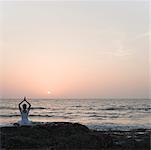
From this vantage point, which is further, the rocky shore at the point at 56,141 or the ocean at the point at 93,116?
the ocean at the point at 93,116

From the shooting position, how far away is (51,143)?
477 inches

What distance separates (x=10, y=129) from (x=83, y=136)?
389 centimetres

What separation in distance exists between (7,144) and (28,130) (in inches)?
119

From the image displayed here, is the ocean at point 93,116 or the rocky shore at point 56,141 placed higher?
the ocean at point 93,116

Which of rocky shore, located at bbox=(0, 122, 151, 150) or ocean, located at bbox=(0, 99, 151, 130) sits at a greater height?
ocean, located at bbox=(0, 99, 151, 130)

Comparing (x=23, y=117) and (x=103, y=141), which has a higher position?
(x=23, y=117)

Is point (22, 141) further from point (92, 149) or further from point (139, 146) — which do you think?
point (139, 146)

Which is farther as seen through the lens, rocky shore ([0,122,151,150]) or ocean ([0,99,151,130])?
ocean ([0,99,151,130])

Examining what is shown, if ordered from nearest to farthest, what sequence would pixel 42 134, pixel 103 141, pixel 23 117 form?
1. pixel 103 141
2. pixel 42 134
3. pixel 23 117

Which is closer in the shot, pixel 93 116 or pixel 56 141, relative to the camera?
pixel 56 141

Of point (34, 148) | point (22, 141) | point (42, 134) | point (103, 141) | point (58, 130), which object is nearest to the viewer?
point (34, 148)

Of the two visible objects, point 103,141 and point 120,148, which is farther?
point 103,141

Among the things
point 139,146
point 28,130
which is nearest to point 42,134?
point 28,130

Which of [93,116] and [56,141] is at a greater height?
[93,116]
